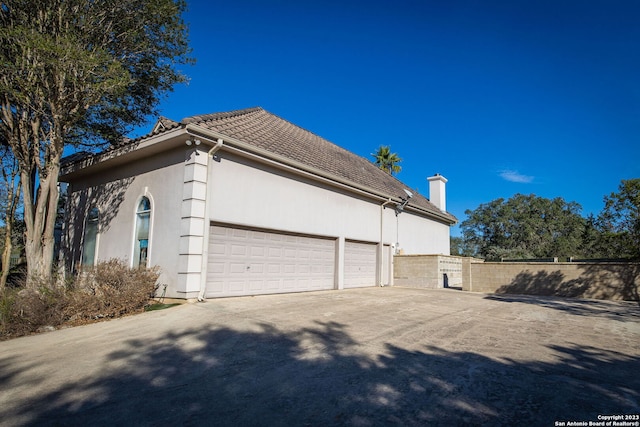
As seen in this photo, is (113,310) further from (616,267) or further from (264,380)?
(616,267)

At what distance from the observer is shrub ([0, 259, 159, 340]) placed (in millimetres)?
6383

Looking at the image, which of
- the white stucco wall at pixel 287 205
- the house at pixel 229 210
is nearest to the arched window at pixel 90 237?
the house at pixel 229 210

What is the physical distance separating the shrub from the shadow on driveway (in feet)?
6.37

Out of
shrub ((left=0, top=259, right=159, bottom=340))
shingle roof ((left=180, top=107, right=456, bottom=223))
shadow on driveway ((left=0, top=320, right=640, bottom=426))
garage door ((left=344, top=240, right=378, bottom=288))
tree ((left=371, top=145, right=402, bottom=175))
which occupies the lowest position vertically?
shadow on driveway ((left=0, top=320, right=640, bottom=426))

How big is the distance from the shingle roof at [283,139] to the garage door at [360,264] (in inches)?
98.2

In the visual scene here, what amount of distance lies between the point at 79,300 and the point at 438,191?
20716 mm

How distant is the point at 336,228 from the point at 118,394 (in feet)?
32.4

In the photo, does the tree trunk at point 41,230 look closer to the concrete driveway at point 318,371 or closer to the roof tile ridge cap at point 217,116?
the concrete driveway at point 318,371

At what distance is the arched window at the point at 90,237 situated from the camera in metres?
12.1

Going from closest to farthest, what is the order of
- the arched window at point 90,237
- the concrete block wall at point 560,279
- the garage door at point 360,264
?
→ the concrete block wall at point 560,279
the arched window at point 90,237
the garage door at point 360,264

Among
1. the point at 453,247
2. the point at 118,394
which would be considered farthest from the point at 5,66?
the point at 453,247

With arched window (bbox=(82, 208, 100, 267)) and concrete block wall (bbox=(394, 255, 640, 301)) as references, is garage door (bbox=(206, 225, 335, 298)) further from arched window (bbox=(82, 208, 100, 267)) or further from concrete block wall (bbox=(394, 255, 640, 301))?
arched window (bbox=(82, 208, 100, 267))

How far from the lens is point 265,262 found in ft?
34.3

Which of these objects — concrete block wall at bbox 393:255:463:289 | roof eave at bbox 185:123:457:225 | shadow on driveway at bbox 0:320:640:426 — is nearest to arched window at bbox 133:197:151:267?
roof eave at bbox 185:123:457:225
